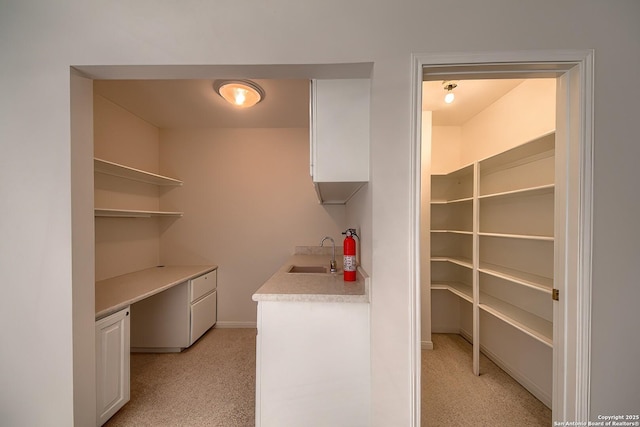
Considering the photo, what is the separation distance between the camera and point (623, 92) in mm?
1105

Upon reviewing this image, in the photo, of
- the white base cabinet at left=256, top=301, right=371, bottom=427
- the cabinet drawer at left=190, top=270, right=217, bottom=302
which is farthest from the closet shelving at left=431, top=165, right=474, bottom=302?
the cabinet drawer at left=190, top=270, right=217, bottom=302

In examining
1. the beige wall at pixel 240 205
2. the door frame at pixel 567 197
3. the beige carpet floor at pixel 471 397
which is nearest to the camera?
the door frame at pixel 567 197

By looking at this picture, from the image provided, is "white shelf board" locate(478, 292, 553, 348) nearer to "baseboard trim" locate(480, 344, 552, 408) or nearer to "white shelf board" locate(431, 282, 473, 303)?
"white shelf board" locate(431, 282, 473, 303)

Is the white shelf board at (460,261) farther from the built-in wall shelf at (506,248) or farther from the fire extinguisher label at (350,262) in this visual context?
the fire extinguisher label at (350,262)

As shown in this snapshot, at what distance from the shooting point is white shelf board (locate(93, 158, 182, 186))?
195 cm

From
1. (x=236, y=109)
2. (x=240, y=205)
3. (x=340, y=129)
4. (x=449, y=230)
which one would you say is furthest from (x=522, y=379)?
(x=236, y=109)

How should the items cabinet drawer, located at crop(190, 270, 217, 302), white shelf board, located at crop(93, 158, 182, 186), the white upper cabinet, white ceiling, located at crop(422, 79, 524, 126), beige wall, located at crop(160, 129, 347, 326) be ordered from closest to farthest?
the white upper cabinet
white shelf board, located at crop(93, 158, 182, 186)
white ceiling, located at crop(422, 79, 524, 126)
cabinet drawer, located at crop(190, 270, 217, 302)
beige wall, located at crop(160, 129, 347, 326)

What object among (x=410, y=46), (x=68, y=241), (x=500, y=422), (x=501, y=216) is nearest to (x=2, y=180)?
(x=68, y=241)

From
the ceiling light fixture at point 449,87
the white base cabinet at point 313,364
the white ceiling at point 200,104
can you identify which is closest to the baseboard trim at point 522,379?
the white base cabinet at point 313,364

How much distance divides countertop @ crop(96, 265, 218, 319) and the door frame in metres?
1.98

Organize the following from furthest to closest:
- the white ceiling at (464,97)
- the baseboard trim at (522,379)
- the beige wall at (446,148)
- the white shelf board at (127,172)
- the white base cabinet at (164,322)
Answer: the beige wall at (446,148), the white base cabinet at (164,322), the white ceiling at (464,97), the white shelf board at (127,172), the baseboard trim at (522,379)

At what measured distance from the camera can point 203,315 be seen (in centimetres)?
269

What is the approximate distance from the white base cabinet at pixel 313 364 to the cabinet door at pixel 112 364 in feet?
3.57

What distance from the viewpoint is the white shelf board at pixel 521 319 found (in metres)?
1.59
